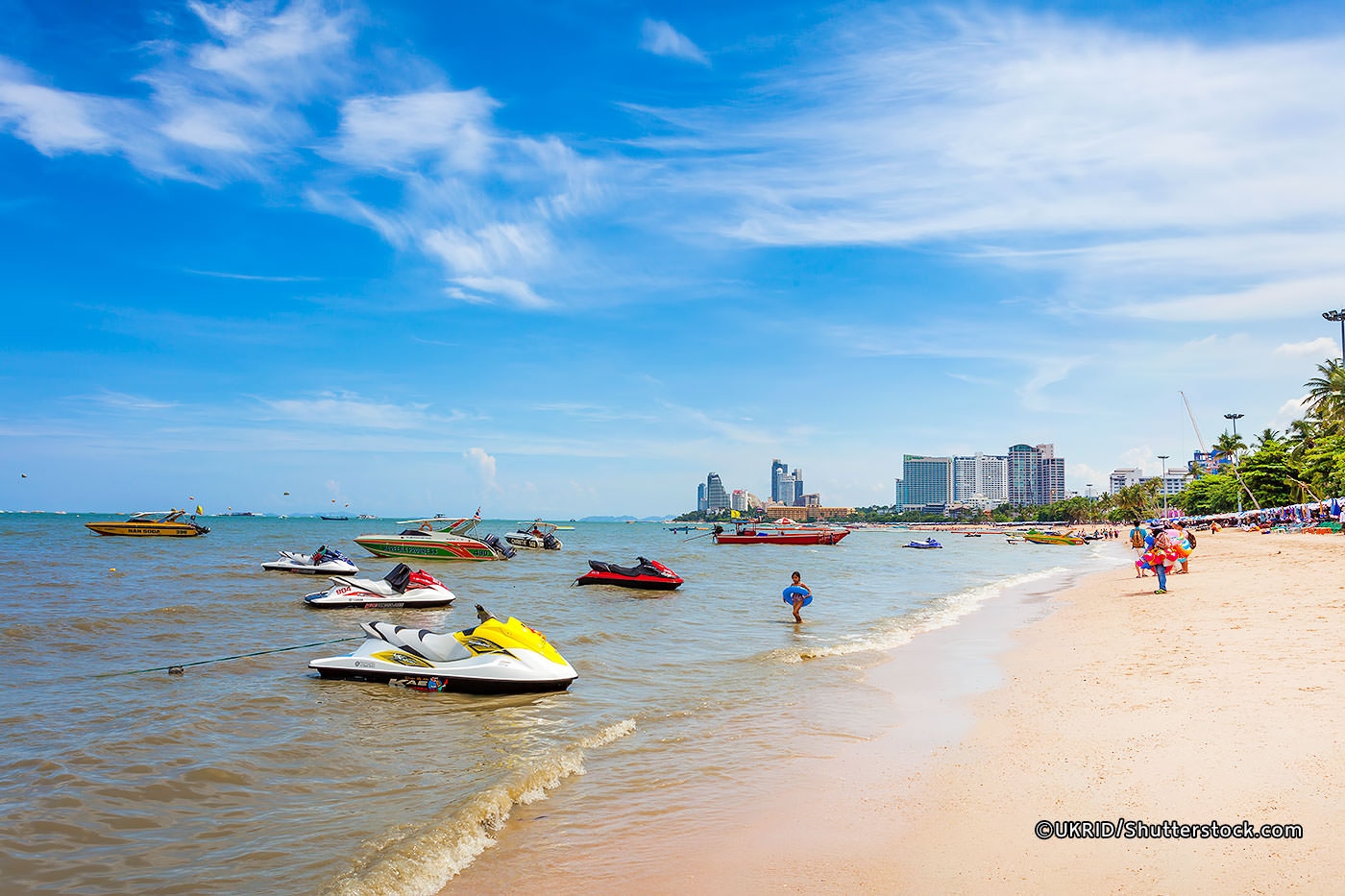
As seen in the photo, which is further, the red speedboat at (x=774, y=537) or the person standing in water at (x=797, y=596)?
the red speedboat at (x=774, y=537)

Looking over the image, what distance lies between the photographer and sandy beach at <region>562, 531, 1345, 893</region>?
16.3ft

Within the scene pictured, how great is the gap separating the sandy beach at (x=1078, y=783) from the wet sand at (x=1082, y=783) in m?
0.02

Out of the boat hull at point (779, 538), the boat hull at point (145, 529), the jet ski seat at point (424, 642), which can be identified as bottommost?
the boat hull at point (779, 538)

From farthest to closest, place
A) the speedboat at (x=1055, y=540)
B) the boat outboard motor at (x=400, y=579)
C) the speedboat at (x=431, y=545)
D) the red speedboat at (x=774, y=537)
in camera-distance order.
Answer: the speedboat at (x=1055, y=540) < the red speedboat at (x=774, y=537) < the speedboat at (x=431, y=545) < the boat outboard motor at (x=400, y=579)

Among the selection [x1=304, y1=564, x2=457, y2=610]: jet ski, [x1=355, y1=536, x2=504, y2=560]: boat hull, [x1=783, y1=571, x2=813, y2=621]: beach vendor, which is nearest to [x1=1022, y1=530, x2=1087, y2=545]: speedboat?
[x1=355, y1=536, x2=504, y2=560]: boat hull

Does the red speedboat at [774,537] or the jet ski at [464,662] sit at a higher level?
the jet ski at [464,662]

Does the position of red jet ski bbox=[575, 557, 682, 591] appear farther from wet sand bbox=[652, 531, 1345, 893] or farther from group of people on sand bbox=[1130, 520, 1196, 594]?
wet sand bbox=[652, 531, 1345, 893]

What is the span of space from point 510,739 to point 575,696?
2402 millimetres

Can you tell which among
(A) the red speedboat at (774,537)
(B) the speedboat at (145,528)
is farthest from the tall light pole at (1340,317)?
(B) the speedboat at (145,528)

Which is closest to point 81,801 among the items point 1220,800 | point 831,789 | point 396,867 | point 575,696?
point 396,867

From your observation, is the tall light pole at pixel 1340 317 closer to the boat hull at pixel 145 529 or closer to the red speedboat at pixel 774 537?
the red speedboat at pixel 774 537

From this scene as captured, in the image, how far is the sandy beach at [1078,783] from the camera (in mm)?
4973

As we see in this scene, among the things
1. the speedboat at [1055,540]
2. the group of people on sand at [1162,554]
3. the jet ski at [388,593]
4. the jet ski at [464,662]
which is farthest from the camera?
the speedboat at [1055,540]

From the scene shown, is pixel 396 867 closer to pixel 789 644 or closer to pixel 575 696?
pixel 575 696
